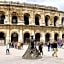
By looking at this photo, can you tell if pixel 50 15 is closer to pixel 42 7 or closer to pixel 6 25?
pixel 42 7

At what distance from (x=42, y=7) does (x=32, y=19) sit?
2661 millimetres

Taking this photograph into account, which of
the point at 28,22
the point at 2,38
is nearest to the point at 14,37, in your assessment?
the point at 2,38

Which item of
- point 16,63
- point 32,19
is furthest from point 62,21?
point 16,63

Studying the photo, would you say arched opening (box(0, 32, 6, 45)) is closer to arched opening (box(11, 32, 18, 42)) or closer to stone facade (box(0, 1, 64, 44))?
stone facade (box(0, 1, 64, 44))

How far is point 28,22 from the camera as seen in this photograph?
39656mm

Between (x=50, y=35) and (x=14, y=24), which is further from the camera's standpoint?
(x=50, y=35)

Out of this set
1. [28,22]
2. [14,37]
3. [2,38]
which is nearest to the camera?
[2,38]

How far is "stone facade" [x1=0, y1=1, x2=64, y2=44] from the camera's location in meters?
36.4

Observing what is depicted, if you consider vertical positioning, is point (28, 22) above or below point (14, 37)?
above

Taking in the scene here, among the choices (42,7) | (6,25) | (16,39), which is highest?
(42,7)

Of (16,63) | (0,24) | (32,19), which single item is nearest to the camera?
(16,63)

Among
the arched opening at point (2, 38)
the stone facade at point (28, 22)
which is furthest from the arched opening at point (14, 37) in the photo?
the arched opening at point (2, 38)

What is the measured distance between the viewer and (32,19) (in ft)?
125

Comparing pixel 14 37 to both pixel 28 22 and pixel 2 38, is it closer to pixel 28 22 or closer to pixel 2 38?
pixel 2 38
